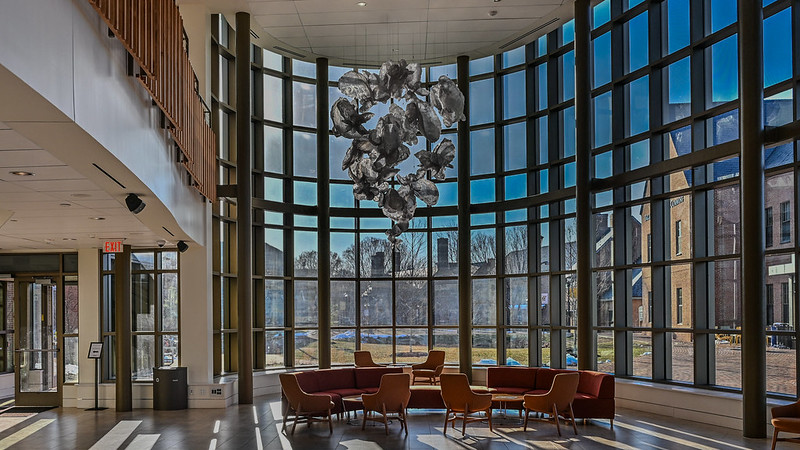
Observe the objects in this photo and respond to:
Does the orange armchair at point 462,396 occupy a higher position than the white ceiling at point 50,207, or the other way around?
the white ceiling at point 50,207

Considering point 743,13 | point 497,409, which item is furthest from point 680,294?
point 743,13

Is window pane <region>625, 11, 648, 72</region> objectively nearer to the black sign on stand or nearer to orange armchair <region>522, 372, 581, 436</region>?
orange armchair <region>522, 372, 581, 436</region>

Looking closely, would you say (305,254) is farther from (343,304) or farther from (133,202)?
(133,202)

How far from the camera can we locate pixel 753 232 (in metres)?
9.74

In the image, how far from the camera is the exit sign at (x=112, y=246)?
13.2 meters

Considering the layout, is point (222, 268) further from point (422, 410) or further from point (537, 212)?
point (537, 212)

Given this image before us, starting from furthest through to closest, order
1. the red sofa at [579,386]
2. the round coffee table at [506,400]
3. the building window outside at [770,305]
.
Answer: the round coffee table at [506,400], the red sofa at [579,386], the building window outside at [770,305]

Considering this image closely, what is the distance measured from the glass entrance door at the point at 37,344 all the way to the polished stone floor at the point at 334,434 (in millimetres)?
1711

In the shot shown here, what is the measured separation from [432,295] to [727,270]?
7.61m

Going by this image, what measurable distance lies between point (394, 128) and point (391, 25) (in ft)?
24.0

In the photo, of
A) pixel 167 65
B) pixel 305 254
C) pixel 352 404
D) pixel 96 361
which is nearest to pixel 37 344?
pixel 96 361

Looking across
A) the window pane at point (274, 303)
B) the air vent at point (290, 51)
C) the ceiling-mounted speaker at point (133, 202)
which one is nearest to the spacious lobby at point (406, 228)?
the ceiling-mounted speaker at point (133, 202)

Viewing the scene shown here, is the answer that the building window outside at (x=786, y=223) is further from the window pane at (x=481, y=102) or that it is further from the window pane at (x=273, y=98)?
the window pane at (x=273, y=98)

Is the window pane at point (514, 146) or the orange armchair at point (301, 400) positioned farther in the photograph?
the window pane at point (514, 146)
